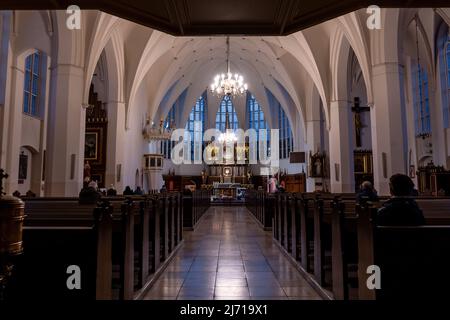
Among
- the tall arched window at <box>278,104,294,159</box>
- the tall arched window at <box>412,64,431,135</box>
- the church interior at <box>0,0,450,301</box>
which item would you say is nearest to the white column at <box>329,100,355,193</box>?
the church interior at <box>0,0,450,301</box>

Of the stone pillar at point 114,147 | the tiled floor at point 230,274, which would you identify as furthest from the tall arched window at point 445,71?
the stone pillar at point 114,147

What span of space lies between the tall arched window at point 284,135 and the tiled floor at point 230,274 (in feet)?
61.1

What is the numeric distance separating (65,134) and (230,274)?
24.8 feet

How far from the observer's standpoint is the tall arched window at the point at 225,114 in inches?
1144

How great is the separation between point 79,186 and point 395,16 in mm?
10619

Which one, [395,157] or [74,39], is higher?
[74,39]

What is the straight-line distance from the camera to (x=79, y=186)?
1031 cm

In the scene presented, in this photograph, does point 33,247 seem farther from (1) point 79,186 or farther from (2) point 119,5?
(1) point 79,186

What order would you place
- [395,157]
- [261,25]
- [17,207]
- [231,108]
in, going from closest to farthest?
[17,207] < [261,25] < [395,157] < [231,108]

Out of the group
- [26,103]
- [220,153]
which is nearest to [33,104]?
[26,103]

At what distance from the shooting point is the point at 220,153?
85.3 ft
